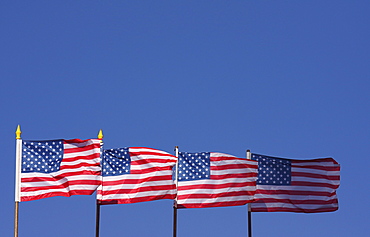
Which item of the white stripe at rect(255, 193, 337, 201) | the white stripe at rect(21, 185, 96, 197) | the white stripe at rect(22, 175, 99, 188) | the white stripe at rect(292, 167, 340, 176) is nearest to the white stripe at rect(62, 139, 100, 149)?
the white stripe at rect(22, 175, 99, 188)

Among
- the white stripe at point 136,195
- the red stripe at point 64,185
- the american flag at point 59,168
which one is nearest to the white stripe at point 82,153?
the american flag at point 59,168

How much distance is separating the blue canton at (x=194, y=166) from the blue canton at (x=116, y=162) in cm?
315

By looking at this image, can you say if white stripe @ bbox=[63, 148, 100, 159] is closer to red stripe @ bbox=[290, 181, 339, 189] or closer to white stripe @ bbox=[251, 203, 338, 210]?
white stripe @ bbox=[251, 203, 338, 210]

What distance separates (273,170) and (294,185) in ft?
4.74

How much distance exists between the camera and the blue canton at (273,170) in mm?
62625

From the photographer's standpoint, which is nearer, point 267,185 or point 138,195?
point 138,195

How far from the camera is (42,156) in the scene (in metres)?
57.1

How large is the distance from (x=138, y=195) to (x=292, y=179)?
31.1ft

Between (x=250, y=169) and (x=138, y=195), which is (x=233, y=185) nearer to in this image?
(x=250, y=169)

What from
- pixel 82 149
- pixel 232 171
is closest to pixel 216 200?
pixel 232 171

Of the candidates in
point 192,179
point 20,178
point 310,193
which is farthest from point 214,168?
point 20,178

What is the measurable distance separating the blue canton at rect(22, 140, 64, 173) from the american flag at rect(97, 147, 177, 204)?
8.58ft

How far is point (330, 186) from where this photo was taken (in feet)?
208

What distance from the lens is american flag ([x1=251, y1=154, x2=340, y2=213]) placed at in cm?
6244
